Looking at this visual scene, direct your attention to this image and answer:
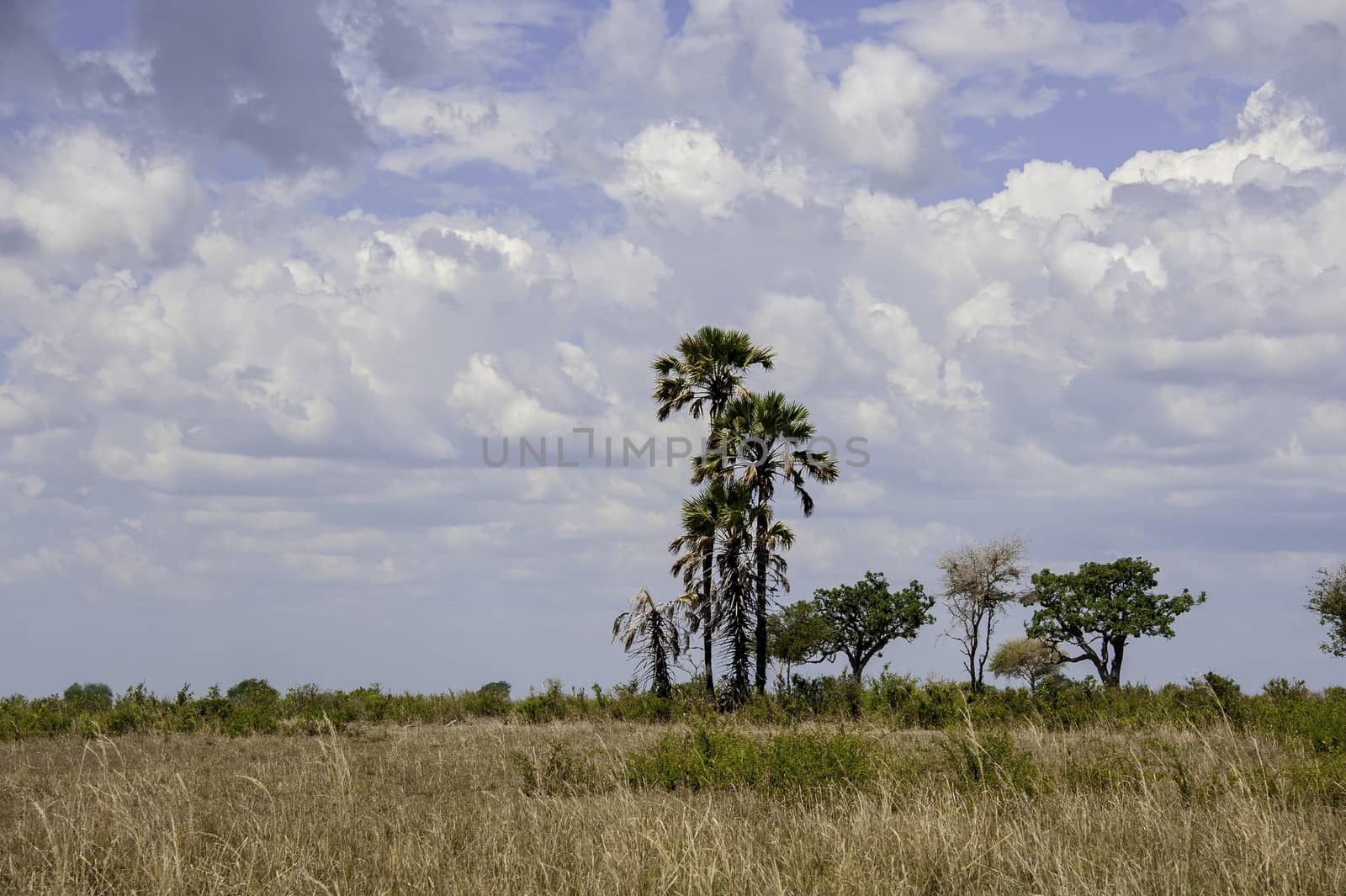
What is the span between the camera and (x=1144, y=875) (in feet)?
23.5

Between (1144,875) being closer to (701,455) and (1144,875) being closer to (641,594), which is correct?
(641,594)

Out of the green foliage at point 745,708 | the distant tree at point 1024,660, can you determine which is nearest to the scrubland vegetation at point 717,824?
the green foliage at point 745,708

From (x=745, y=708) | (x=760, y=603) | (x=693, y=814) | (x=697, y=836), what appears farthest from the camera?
(x=760, y=603)

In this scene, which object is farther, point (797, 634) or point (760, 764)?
point (797, 634)

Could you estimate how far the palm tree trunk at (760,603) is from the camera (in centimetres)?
2797

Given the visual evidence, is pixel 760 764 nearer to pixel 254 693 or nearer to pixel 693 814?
pixel 693 814

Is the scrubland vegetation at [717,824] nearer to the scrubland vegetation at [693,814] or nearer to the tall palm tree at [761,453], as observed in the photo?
the scrubland vegetation at [693,814]

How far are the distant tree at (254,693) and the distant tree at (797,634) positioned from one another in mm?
23970

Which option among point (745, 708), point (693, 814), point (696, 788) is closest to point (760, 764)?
point (696, 788)

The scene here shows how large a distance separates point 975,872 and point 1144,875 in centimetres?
118

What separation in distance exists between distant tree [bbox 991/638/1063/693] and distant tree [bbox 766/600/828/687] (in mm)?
17599

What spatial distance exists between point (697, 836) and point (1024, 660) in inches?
2289

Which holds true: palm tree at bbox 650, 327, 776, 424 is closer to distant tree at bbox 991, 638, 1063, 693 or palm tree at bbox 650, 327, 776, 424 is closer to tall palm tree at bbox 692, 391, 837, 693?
tall palm tree at bbox 692, 391, 837, 693

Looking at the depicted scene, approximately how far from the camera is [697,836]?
8195mm
